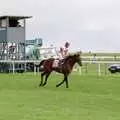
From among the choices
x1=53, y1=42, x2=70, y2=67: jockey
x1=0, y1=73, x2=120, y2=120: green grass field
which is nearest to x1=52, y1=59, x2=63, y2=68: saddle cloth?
x1=53, y1=42, x2=70, y2=67: jockey

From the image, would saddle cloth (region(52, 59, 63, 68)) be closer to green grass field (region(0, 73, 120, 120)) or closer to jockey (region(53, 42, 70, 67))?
jockey (region(53, 42, 70, 67))

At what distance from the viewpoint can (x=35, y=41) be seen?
53.4 m

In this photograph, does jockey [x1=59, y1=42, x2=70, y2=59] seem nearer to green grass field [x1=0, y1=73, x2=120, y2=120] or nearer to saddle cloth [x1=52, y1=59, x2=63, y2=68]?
saddle cloth [x1=52, y1=59, x2=63, y2=68]

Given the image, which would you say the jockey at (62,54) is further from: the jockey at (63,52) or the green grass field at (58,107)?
the green grass field at (58,107)

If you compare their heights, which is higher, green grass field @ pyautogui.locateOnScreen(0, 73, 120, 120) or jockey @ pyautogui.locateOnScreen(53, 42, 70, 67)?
jockey @ pyautogui.locateOnScreen(53, 42, 70, 67)

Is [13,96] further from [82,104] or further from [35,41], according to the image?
[35,41]

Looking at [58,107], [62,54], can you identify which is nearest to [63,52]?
[62,54]

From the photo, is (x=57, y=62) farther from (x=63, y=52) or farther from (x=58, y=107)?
(x=58, y=107)

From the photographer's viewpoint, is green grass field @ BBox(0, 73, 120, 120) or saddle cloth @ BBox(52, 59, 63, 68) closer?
green grass field @ BBox(0, 73, 120, 120)

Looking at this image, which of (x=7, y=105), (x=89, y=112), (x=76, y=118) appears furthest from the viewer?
(x=7, y=105)

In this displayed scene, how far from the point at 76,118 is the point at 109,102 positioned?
4595mm

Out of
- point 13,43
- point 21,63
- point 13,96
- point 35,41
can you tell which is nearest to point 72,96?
point 13,96

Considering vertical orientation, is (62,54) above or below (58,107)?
above

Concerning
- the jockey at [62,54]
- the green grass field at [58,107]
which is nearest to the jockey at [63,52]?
the jockey at [62,54]
